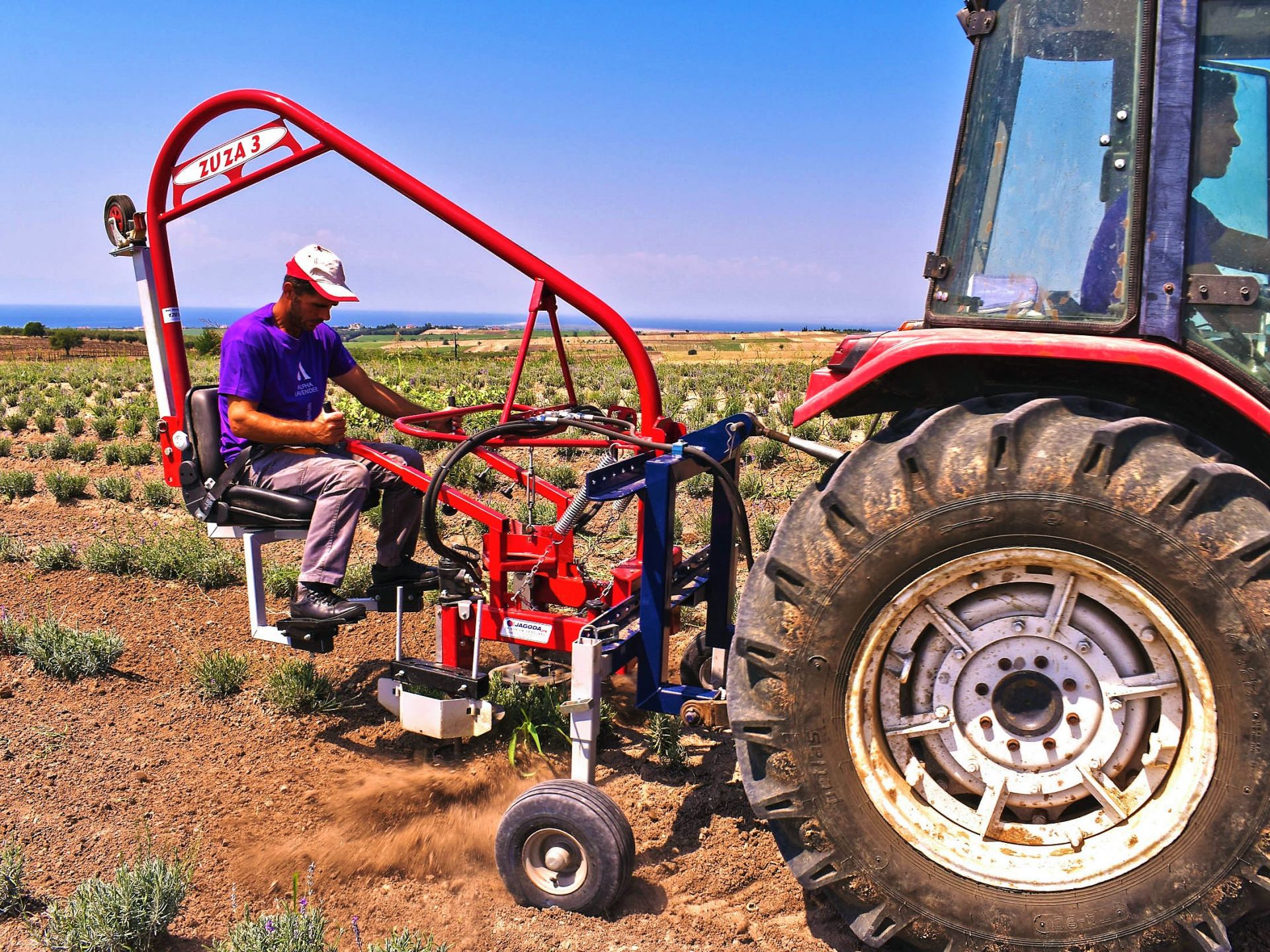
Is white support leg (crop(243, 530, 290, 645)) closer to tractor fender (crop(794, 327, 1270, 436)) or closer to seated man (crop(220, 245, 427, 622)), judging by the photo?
seated man (crop(220, 245, 427, 622))

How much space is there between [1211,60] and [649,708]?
2.88 meters

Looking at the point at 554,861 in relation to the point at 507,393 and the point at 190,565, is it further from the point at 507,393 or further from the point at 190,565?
the point at 190,565

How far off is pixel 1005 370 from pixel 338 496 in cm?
309

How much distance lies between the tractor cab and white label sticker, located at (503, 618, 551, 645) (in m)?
2.15

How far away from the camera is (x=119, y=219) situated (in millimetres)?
5059

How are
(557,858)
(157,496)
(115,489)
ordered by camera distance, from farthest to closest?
(115,489) → (157,496) → (557,858)

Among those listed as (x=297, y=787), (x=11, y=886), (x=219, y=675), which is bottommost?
(x=297, y=787)

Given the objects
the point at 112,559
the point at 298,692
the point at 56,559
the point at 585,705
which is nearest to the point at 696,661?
the point at 585,705

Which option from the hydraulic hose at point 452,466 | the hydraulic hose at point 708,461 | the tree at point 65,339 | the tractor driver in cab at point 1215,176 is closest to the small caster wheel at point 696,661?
the hydraulic hose at point 708,461

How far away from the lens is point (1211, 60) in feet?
8.82

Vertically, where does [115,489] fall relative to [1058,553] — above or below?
below

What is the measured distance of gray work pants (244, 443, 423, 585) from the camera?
4484mm

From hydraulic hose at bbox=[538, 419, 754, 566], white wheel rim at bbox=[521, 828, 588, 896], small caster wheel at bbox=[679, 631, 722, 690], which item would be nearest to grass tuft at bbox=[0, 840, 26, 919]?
white wheel rim at bbox=[521, 828, 588, 896]

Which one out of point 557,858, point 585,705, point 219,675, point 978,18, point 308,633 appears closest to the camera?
point 978,18
